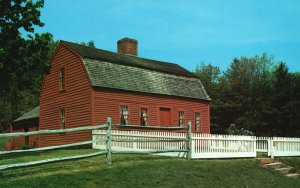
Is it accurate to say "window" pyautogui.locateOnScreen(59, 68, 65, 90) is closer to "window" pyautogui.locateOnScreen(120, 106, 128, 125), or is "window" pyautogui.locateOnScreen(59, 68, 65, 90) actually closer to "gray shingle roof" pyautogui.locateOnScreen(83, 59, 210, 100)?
"gray shingle roof" pyautogui.locateOnScreen(83, 59, 210, 100)

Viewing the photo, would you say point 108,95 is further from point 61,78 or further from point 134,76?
point 61,78

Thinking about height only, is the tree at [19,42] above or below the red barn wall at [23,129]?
above

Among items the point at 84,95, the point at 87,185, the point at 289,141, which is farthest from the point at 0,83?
the point at 289,141

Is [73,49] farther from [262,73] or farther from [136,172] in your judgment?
[262,73]

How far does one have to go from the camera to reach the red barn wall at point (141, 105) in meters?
26.1

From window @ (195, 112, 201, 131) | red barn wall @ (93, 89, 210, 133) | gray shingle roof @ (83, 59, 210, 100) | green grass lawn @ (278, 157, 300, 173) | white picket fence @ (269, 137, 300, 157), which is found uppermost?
gray shingle roof @ (83, 59, 210, 100)

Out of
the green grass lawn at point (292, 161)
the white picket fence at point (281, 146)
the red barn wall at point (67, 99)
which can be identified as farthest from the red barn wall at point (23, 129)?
the green grass lawn at point (292, 161)

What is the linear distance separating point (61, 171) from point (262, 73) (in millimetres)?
51025

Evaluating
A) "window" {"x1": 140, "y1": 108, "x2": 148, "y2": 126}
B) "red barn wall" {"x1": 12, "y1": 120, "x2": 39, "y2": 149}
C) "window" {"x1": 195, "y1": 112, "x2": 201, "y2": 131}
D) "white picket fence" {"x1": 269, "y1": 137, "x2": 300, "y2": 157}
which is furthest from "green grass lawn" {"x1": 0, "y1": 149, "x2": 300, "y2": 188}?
"red barn wall" {"x1": 12, "y1": 120, "x2": 39, "y2": 149}

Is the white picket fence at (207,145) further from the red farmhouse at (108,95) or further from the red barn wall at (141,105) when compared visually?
the red farmhouse at (108,95)

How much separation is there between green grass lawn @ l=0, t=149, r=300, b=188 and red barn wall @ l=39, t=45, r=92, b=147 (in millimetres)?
9699

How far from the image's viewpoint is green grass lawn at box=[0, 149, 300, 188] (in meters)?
12.0

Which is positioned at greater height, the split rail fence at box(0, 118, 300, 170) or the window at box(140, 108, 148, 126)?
the window at box(140, 108, 148, 126)

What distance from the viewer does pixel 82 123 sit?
26516mm
